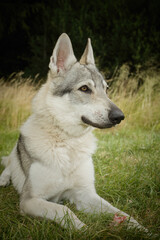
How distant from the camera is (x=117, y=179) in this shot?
A: 302 cm

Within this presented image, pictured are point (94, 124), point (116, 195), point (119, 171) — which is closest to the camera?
point (94, 124)

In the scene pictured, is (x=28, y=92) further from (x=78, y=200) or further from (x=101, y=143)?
(x=78, y=200)

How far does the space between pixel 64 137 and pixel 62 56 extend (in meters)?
1.07

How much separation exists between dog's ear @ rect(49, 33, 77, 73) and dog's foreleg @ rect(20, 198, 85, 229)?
1.60 m

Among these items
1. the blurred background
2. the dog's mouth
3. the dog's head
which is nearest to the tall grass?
the blurred background

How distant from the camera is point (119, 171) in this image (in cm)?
331

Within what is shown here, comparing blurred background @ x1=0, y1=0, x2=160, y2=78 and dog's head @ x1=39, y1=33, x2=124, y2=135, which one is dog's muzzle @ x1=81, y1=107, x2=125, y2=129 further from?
blurred background @ x1=0, y1=0, x2=160, y2=78

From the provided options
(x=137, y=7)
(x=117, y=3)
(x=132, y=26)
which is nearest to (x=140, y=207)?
(x=132, y=26)

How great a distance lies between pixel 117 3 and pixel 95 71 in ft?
29.6

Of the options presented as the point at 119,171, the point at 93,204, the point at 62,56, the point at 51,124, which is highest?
the point at 62,56

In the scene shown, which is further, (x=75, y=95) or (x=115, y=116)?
(x=75, y=95)

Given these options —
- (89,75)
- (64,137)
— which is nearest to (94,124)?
(64,137)

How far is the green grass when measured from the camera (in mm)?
1762

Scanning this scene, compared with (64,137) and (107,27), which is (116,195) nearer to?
(64,137)
